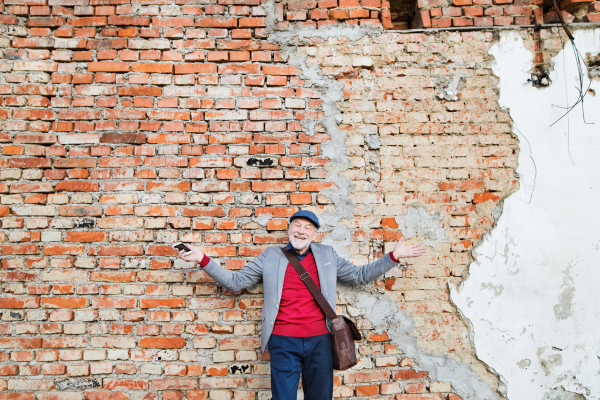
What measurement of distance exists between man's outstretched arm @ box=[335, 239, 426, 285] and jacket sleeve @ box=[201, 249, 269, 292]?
1.78 ft

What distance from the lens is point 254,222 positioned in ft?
8.47

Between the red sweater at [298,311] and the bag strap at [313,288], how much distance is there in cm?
3

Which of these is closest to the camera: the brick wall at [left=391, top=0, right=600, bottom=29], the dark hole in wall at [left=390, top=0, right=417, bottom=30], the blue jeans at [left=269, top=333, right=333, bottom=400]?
the blue jeans at [left=269, top=333, right=333, bottom=400]

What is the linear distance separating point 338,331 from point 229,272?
0.80m

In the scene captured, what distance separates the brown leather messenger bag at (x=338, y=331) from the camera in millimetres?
2189

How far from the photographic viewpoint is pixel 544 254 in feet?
8.54

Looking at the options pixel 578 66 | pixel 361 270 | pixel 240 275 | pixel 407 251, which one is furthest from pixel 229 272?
pixel 578 66

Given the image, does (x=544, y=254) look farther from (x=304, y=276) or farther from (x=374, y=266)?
(x=304, y=276)

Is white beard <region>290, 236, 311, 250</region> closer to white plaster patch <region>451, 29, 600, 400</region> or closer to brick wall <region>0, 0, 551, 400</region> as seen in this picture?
brick wall <region>0, 0, 551, 400</region>

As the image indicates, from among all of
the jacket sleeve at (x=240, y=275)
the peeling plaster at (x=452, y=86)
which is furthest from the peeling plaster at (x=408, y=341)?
the peeling plaster at (x=452, y=86)

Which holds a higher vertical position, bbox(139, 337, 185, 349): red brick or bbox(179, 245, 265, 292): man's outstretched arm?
bbox(179, 245, 265, 292): man's outstretched arm

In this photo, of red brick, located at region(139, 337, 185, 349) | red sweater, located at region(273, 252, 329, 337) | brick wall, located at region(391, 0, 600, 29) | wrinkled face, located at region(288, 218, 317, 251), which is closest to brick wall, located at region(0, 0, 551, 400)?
red brick, located at region(139, 337, 185, 349)

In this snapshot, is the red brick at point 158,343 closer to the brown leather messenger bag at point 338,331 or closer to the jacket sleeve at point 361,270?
the brown leather messenger bag at point 338,331

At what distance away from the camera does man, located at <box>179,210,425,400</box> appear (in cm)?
220
